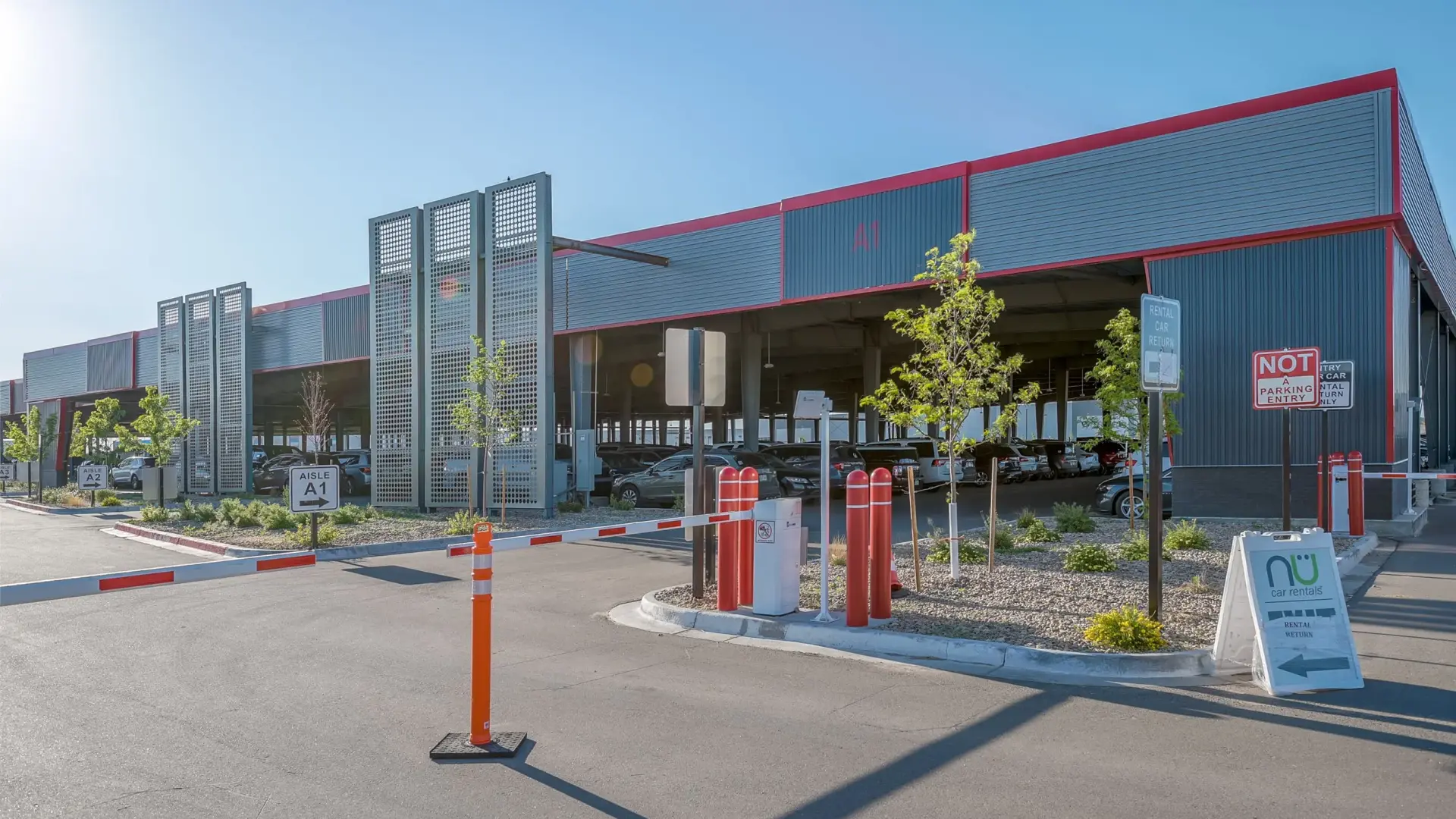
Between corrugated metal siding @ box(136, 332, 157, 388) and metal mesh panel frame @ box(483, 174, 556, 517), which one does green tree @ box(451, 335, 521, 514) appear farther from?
corrugated metal siding @ box(136, 332, 157, 388)

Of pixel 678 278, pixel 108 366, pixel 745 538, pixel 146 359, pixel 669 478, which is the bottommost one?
pixel 669 478

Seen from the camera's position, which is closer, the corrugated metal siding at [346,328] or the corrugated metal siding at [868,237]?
the corrugated metal siding at [868,237]

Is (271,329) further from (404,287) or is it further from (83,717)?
(83,717)

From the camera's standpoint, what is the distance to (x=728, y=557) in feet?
30.4

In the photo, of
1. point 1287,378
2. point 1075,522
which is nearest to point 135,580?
point 1287,378

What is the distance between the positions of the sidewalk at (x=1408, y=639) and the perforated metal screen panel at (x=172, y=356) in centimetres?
3708

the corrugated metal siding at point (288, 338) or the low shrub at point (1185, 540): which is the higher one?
the corrugated metal siding at point (288, 338)

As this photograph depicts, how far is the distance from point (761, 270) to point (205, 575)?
68.6 ft

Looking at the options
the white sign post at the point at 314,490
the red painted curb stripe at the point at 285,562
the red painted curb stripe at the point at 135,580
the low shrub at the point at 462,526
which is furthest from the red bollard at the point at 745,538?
the low shrub at the point at 462,526

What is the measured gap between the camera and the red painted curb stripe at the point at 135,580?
14.9ft

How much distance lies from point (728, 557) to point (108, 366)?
52.0m

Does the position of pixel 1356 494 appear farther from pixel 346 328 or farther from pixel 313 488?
pixel 346 328

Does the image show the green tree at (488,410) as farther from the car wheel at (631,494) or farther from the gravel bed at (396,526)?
the car wheel at (631,494)

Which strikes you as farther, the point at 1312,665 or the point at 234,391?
the point at 234,391
